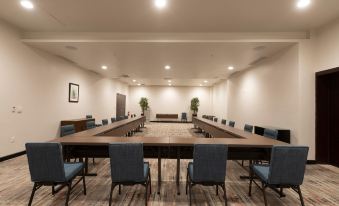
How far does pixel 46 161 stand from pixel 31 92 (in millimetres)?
3791

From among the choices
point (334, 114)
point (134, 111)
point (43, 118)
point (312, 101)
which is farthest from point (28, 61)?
point (134, 111)

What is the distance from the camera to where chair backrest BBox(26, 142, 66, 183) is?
2.31 metres

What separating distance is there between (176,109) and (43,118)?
11.1 metres

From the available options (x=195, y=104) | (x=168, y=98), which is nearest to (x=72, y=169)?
(x=195, y=104)

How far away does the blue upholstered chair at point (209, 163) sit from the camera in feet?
7.83

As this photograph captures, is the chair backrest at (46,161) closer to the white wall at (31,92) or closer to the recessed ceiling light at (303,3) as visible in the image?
the white wall at (31,92)

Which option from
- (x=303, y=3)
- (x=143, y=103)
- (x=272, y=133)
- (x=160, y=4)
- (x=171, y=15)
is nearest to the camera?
(x=303, y=3)

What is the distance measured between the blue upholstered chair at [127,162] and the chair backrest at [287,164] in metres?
1.53

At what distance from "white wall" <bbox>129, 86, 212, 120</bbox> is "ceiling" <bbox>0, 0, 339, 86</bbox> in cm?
990

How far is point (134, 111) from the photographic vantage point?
16.2 metres

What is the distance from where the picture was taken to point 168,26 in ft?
14.4

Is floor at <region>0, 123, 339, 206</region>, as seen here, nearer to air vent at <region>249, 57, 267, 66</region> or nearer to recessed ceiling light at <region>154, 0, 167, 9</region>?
recessed ceiling light at <region>154, 0, 167, 9</region>

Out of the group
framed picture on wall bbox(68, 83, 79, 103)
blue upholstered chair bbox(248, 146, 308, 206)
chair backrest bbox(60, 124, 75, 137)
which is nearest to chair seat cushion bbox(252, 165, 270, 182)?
blue upholstered chair bbox(248, 146, 308, 206)

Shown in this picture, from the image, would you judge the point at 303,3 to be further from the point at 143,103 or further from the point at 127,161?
the point at 143,103
